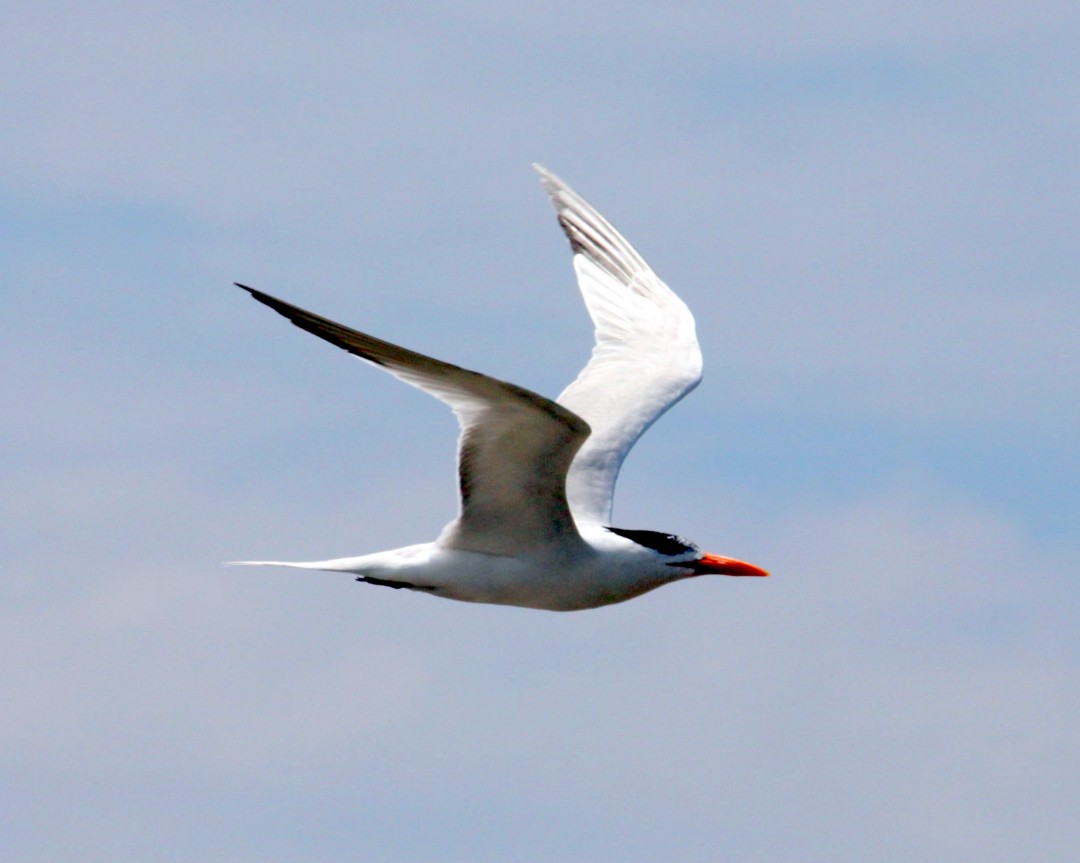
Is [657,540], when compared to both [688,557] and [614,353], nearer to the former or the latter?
[688,557]

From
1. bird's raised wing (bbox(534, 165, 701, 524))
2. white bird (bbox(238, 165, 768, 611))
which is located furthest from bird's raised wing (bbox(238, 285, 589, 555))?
bird's raised wing (bbox(534, 165, 701, 524))

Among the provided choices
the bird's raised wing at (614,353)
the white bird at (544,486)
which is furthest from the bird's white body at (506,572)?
the bird's raised wing at (614,353)

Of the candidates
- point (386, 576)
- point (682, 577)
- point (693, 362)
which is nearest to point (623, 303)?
point (693, 362)

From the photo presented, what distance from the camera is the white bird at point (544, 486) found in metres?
9.95

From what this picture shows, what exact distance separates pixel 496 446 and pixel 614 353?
440cm

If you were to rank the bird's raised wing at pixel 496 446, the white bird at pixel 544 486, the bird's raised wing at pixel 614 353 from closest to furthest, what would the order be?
the bird's raised wing at pixel 496 446
the white bird at pixel 544 486
the bird's raised wing at pixel 614 353

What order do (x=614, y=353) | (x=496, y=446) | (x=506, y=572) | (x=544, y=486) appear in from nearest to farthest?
(x=496, y=446) → (x=544, y=486) → (x=506, y=572) → (x=614, y=353)

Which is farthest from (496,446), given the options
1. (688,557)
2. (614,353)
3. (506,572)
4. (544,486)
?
(614,353)

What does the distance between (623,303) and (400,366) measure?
20.1 ft

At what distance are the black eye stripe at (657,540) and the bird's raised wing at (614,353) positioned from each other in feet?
2.31

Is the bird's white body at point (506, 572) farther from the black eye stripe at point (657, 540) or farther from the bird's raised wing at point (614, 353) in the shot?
the bird's raised wing at point (614, 353)

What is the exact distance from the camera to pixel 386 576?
11430mm

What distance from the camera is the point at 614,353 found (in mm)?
14867

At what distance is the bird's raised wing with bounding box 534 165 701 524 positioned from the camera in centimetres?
1322
